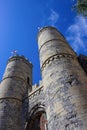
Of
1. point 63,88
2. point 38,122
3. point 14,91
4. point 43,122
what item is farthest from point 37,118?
point 63,88

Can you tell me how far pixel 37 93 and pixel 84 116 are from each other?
493 centimetres

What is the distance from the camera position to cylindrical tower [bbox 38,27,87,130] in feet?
25.2

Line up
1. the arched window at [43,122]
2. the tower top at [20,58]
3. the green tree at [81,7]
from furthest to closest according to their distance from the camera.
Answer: the tower top at [20,58]
the arched window at [43,122]
the green tree at [81,7]

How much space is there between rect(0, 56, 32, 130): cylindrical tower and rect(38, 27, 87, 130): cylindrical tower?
276cm

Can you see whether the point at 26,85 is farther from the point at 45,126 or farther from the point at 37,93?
the point at 45,126

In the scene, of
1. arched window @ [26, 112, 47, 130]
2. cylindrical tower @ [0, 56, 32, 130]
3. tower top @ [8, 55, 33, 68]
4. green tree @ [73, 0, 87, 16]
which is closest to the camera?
green tree @ [73, 0, 87, 16]

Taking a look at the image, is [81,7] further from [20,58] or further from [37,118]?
[20,58]

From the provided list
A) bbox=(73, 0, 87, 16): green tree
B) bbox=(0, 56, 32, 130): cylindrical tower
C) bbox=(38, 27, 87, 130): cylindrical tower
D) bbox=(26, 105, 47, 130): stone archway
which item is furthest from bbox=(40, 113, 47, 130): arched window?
bbox=(73, 0, 87, 16): green tree

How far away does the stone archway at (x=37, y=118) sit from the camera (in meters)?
11.1

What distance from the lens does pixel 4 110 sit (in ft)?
38.8

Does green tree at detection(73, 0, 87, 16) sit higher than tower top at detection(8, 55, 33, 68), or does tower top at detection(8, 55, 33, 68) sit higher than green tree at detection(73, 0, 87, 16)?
tower top at detection(8, 55, 33, 68)

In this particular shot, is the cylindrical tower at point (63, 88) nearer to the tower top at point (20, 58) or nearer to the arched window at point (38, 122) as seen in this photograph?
the arched window at point (38, 122)

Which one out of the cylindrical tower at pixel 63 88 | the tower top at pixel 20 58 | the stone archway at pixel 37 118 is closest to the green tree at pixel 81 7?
the cylindrical tower at pixel 63 88

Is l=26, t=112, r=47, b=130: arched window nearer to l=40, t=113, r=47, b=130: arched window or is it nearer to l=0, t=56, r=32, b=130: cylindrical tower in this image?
l=40, t=113, r=47, b=130: arched window
